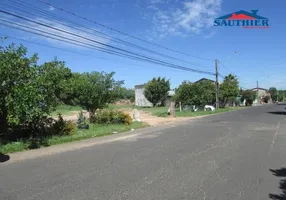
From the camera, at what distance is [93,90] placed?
65.5ft

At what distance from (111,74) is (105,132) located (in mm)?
6445

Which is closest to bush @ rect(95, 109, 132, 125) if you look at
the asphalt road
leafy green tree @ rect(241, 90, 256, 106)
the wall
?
the asphalt road

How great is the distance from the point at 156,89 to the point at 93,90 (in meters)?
45.9

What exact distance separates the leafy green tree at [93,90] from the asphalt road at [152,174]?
951 centimetres

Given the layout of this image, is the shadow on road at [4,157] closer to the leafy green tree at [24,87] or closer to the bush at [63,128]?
the leafy green tree at [24,87]

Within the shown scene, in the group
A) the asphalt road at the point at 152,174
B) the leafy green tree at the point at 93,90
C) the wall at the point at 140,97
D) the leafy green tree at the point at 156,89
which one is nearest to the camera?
the asphalt road at the point at 152,174

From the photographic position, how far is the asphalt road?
558cm

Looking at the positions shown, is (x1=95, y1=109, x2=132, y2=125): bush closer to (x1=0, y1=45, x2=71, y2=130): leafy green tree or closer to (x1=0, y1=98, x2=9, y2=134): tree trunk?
(x1=0, y1=45, x2=71, y2=130): leafy green tree

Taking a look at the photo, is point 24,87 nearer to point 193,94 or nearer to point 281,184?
point 281,184

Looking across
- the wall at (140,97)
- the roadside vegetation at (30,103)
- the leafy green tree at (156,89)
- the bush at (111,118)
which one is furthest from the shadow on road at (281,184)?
the wall at (140,97)

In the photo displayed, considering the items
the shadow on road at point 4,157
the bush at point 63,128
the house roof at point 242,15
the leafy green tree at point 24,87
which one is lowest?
the shadow on road at point 4,157

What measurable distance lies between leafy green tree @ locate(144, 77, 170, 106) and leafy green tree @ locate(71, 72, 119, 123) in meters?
43.9

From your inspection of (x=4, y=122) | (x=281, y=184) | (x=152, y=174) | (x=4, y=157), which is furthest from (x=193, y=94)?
(x=281, y=184)

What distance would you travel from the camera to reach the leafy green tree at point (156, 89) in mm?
65188
